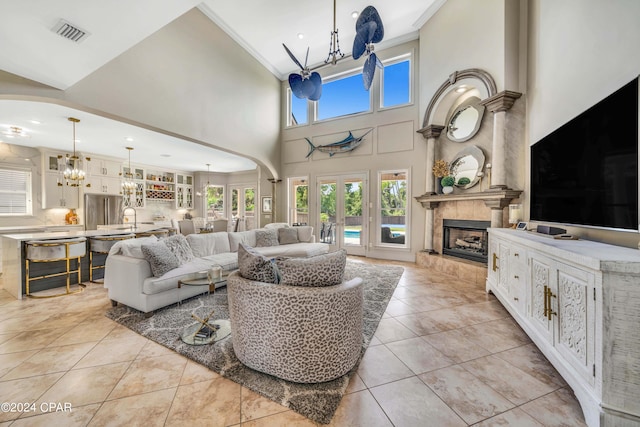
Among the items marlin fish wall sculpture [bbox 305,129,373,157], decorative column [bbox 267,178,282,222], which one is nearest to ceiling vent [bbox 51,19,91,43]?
marlin fish wall sculpture [bbox 305,129,373,157]

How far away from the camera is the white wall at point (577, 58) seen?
6.09ft

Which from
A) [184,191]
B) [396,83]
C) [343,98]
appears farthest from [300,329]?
[184,191]

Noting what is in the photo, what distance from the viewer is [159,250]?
298cm

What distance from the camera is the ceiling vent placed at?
7.14ft

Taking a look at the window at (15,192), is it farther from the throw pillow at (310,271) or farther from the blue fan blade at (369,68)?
the blue fan blade at (369,68)

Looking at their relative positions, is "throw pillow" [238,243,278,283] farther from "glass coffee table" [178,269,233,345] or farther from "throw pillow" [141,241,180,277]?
"throw pillow" [141,241,180,277]

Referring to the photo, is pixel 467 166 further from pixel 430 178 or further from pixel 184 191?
pixel 184 191

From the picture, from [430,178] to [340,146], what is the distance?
2.48 metres

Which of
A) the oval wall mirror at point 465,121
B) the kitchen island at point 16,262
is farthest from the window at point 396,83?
the kitchen island at point 16,262

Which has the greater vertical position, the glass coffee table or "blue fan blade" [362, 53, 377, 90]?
"blue fan blade" [362, 53, 377, 90]

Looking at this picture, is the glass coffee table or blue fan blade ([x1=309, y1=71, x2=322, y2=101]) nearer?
the glass coffee table

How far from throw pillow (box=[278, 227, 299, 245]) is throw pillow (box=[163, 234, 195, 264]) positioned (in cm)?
198

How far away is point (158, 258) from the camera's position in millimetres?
Result: 2922

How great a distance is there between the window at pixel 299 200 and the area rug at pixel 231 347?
3544 mm
